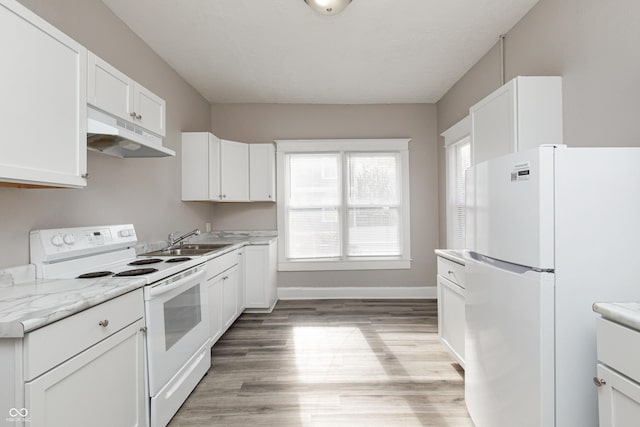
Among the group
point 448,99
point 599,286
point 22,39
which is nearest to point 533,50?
point 448,99

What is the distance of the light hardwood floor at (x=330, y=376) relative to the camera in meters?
1.93

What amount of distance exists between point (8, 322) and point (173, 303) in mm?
990

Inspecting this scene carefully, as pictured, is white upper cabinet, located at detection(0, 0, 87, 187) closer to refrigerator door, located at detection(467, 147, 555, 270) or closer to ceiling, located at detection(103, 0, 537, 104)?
ceiling, located at detection(103, 0, 537, 104)

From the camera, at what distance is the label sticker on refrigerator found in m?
1.28

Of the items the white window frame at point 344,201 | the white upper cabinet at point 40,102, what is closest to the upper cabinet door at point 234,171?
the white window frame at point 344,201

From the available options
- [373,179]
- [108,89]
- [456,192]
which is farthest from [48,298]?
[456,192]

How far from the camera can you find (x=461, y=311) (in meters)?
2.24

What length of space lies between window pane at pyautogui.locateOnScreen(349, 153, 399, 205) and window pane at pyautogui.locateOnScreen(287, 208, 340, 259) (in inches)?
19.8

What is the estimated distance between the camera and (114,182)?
232cm

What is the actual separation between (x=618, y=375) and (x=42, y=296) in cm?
214

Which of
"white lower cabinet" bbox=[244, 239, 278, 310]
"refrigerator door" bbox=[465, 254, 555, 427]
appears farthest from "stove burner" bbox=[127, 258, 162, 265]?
"refrigerator door" bbox=[465, 254, 555, 427]

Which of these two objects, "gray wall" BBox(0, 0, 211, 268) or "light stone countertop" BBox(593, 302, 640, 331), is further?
"gray wall" BBox(0, 0, 211, 268)

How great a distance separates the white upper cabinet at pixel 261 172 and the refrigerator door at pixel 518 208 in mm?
2926

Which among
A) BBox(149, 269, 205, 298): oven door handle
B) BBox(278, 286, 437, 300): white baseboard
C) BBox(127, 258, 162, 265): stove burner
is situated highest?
BBox(127, 258, 162, 265): stove burner
